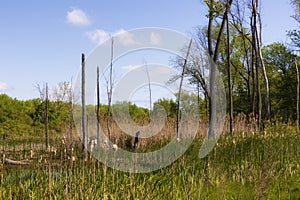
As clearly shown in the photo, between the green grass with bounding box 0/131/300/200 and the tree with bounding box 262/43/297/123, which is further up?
the tree with bounding box 262/43/297/123

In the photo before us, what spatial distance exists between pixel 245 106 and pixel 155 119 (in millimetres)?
16626

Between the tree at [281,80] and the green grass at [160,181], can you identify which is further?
the tree at [281,80]

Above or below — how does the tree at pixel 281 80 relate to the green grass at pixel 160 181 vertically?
above

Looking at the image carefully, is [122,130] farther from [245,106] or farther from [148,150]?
[245,106]

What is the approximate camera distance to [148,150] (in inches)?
278

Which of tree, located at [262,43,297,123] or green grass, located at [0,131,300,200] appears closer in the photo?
green grass, located at [0,131,300,200]

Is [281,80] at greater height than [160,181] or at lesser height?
greater

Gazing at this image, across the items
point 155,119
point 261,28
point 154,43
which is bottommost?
point 155,119

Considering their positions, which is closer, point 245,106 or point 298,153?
point 298,153

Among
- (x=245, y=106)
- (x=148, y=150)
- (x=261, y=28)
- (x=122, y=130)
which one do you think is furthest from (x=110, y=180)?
(x=245, y=106)

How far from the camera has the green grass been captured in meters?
3.32

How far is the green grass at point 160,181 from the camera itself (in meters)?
3.32

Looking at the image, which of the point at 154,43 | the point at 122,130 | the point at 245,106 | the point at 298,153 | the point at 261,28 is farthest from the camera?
the point at 245,106

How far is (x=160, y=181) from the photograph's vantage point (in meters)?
4.47
